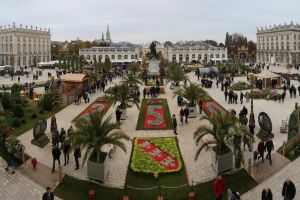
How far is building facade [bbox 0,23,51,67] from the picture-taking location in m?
104

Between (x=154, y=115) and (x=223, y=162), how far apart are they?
12945 millimetres

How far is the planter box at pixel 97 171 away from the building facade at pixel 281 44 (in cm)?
8940

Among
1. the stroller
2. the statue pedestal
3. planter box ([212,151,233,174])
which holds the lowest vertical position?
the stroller

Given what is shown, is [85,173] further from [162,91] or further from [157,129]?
[162,91]

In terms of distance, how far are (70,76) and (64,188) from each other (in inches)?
1098

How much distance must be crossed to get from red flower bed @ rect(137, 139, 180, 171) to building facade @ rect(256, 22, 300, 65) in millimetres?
84273

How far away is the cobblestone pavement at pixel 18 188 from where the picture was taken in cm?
1332

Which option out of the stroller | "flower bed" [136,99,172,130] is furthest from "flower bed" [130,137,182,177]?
the stroller

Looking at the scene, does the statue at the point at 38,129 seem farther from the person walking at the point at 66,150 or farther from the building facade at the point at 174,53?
the building facade at the point at 174,53

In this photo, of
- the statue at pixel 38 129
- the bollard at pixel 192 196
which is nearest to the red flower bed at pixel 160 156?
the bollard at pixel 192 196

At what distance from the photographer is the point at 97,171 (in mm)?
14297

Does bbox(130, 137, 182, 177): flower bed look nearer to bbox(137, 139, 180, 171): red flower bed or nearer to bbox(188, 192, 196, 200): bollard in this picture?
bbox(137, 139, 180, 171): red flower bed

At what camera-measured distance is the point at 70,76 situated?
40344 millimetres

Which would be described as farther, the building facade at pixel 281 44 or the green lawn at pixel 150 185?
the building facade at pixel 281 44
